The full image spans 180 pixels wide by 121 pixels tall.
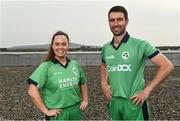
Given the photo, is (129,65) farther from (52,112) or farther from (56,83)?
(52,112)

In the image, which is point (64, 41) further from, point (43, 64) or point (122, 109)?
point (122, 109)

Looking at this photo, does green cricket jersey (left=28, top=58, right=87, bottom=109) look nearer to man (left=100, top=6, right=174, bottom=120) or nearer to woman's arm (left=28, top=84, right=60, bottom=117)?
woman's arm (left=28, top=84, right=60, bottom=117)

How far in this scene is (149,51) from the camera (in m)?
4.63

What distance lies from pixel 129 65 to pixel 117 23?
0.53 meters

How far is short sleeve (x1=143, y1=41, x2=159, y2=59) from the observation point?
15.1 feet

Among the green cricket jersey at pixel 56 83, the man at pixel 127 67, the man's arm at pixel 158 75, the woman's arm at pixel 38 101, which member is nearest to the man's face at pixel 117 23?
the man at pixel 127 67

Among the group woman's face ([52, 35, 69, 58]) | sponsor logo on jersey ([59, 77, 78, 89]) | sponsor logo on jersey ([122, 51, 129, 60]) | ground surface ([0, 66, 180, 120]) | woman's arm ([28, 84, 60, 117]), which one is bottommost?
ground surface ([0, 66, 180, 120])

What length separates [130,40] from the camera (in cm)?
475

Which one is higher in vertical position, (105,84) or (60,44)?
(60,44)

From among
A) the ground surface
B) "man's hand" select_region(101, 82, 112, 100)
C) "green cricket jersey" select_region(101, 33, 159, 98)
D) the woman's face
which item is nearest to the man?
"green cricket jersey" select_region(101, 33, 159, 98)

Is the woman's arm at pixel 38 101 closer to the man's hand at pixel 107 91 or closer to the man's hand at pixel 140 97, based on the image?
the man's hand at pixel 107 91

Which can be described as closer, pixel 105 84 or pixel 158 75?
pixel 158 75

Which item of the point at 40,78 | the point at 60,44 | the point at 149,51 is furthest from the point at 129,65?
the point at 40,78

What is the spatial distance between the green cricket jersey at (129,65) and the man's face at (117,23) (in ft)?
0.37
